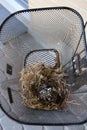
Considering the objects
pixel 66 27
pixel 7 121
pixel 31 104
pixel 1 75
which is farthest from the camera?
pixel 7 121

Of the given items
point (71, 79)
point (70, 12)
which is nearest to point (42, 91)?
point (71, 79)

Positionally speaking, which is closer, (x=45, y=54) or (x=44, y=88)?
(x=44, y=88)

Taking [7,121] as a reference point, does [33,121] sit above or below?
above

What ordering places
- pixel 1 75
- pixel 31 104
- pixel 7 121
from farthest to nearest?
1. pixel 7 121
2. pixel 1 75
3. pixel 31 104

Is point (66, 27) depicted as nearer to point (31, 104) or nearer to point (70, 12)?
point (70, 12)
